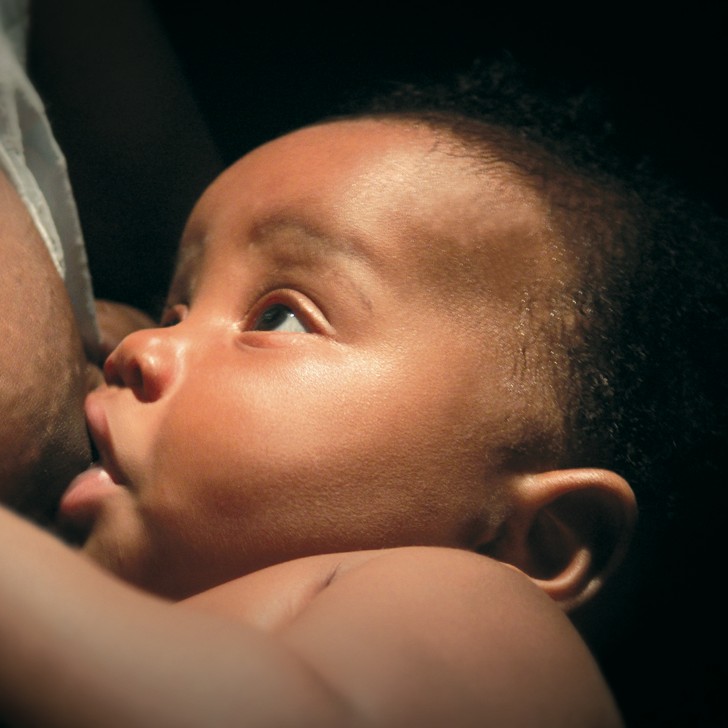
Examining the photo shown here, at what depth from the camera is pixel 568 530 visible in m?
0.63

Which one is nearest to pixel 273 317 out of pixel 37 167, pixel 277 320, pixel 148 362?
pixel 277 320

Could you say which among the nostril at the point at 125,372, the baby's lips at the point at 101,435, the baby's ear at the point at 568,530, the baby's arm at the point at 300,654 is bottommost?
the baby's ear at the point at 568,530

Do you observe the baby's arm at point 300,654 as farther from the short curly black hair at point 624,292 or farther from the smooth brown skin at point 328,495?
the short curly black hair at point 624,292

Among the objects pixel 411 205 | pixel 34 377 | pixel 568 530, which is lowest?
pixel 568 530

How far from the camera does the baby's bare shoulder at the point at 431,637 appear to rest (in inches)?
14.1

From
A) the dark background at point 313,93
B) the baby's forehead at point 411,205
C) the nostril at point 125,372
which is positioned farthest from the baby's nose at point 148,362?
the dark background at point 313,93

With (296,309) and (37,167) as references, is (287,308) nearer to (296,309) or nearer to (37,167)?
(296,309)

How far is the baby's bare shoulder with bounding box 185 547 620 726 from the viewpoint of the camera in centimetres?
36

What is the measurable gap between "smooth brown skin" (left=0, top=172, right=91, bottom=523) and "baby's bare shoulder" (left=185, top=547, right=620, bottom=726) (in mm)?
172

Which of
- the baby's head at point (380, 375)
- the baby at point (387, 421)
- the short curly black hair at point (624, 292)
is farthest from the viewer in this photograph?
the short curly black hair at point (624, 292)

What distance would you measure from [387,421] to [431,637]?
0.21 m

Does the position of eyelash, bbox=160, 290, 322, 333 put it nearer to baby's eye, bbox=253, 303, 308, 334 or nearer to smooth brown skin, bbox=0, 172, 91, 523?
baby's eye, bbox=253, 303, 308, 334

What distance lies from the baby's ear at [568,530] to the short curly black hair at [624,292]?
0.04 meters

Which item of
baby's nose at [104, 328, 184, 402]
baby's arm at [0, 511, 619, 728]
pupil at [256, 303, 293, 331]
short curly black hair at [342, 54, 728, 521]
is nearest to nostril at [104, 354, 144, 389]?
baby's nose at [104, 328, 184, 402]
